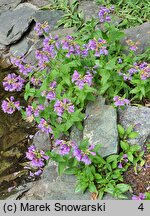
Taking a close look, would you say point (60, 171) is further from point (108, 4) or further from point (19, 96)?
point (108, 4)

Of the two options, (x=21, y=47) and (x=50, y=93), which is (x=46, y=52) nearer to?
(x=50, y=93)

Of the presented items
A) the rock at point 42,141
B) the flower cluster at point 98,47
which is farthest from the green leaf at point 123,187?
the flower cluster at point 98,47

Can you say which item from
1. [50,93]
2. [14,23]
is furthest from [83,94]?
[14,23]

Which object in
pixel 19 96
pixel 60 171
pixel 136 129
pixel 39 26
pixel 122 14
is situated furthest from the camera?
pixel 122 14

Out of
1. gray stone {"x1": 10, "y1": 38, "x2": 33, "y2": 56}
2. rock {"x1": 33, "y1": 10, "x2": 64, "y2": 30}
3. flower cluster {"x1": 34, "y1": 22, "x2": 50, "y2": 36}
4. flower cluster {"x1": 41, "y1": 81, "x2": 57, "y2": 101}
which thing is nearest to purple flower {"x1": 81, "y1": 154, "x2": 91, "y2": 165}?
flower cluster {"x1": 41, "y1": 81, "x2": 57, "y2": 101}

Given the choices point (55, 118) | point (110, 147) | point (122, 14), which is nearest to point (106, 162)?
point (110, 147)

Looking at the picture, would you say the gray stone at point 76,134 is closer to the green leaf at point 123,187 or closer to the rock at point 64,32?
the green leaf at point 123,187

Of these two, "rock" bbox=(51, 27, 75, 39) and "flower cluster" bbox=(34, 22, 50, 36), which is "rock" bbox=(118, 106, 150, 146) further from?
"rock" bbox=(51, 27, 75, 39)
